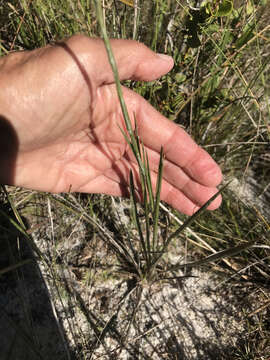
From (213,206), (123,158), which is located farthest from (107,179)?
(213,206)

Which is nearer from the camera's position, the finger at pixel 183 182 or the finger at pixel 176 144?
the finger at pixel 176 144

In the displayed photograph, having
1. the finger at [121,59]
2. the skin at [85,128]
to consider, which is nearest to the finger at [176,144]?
the skin at [85,128]

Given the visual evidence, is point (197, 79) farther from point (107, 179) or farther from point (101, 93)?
point (107, 179)

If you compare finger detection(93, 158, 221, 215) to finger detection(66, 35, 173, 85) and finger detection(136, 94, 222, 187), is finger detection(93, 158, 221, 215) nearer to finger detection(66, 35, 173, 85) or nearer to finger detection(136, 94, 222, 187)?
finger detection(136, 94, 222, 187)

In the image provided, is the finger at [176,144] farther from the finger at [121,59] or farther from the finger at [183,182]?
the finger at [121,59]

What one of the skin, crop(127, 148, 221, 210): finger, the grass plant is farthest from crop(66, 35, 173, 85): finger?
crop(127, 148, 221, 210): finger
